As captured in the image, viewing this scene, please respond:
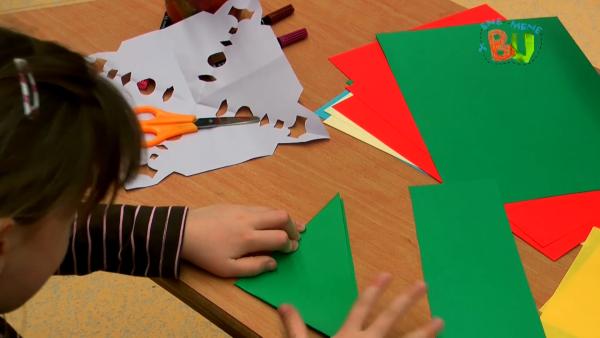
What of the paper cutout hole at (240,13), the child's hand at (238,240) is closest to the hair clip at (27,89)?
the child's hand at (238,240)

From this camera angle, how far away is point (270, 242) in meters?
0.67

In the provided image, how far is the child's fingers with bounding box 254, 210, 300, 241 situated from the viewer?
2.21 ft

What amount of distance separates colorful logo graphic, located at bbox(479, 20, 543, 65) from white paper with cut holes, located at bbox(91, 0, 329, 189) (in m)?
0.29

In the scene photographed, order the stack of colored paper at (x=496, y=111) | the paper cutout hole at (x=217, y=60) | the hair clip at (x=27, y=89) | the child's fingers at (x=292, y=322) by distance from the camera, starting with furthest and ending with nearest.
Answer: the paper cutout hole at (x=217, y=60) → the stack of colored paper at (x=496, y=111) → the child's fingers at (x=292, y=322) → the hair clip at (x=27, y=89)

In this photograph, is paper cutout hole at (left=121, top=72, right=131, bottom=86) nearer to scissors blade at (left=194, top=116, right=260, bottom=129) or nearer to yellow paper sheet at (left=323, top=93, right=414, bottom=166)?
scissors blade at (left=194, top=116, right=260, bottom=129)

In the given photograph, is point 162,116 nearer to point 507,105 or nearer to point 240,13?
point 240,13

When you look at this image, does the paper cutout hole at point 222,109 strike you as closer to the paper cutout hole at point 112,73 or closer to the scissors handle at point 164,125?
the scissors handle at point 164,125

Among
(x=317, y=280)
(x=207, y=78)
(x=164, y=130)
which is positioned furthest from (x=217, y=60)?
(x=317, y=280)

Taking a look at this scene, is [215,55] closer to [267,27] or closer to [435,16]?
[267,27]

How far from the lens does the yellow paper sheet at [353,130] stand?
30.9 inches

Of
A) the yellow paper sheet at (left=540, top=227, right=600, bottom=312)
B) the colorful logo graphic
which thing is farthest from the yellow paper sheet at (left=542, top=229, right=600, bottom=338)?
the colorful logo graphic

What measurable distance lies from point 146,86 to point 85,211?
29 centimetres

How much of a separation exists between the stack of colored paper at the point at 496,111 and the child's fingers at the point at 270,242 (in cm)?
19

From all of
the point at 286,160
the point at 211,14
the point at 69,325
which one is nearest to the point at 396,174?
the point at 286,160
